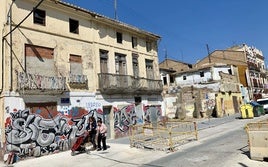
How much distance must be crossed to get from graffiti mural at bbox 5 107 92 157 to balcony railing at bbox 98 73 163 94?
293 centimetres

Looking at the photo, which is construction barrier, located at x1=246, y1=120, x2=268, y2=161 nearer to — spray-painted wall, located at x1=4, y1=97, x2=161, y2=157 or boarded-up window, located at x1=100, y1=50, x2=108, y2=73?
spray-painted wall, located at x1=4, y1=97, x2=161, y2=157

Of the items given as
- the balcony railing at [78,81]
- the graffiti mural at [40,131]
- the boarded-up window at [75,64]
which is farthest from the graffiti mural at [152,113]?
the boarded-up window at [75,64]

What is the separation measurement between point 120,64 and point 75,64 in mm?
4840

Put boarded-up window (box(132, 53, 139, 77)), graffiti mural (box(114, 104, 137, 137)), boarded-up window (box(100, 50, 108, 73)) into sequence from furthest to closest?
boarded-up window (box(132, 53, 139, 77)) < graffiti mural (box(114, 104, 137, 137)) < boarded-up window (box(100, 50, 108, 73))

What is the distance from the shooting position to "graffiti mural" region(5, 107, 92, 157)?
1348 cm

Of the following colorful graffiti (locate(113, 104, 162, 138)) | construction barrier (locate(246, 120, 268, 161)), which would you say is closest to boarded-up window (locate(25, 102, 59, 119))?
colorful graffiti (locate(113, 104, 162, 138))

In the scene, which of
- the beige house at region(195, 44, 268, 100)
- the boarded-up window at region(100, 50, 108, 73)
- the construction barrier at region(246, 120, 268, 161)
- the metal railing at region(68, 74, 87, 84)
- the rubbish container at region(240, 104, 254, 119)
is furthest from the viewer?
the beige house at region(195, 44, 268, 100)

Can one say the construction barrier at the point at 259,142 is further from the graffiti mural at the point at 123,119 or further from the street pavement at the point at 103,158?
the graffiti mural at the point at 123,119

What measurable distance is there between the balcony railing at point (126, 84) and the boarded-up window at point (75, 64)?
1.71 meters

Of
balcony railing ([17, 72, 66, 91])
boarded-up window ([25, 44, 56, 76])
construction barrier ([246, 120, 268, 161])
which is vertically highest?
boarded-up window ([25, 44, 56, 76])

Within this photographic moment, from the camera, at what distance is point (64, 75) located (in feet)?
54.5

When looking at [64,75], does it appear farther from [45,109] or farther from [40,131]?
[40,131]

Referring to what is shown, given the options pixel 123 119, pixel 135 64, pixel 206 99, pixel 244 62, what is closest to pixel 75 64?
pixel 123 119

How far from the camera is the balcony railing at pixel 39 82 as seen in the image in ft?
45.3
